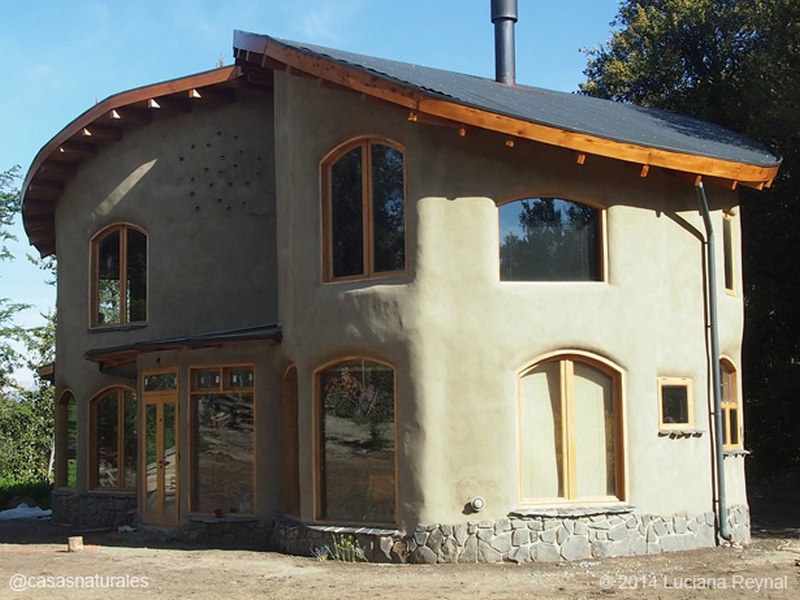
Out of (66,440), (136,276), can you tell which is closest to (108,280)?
(136,276)

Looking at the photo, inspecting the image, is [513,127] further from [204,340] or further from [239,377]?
[239,377]

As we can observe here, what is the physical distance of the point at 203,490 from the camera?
16.5m

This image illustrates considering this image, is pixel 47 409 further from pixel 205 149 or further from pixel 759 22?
pixel 759 22

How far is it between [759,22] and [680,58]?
3.81 m

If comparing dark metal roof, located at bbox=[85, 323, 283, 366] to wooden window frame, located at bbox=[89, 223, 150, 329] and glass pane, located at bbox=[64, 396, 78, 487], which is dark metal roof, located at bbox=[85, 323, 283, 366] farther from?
glass pane, located at bbox=[64, 396, 78, 487]

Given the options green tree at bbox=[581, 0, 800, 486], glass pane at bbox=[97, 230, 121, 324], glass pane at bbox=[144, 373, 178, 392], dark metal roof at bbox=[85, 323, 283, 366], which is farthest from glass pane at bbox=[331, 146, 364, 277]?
green tree at bbox=[581, 0, 800, 486]

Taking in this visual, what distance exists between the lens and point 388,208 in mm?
13953

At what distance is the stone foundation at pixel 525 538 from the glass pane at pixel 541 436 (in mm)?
375

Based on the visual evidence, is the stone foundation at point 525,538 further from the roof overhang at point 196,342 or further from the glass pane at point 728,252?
the glass pane at point 728,252

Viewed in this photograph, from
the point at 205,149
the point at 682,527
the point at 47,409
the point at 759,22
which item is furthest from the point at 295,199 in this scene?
the point at 47,409

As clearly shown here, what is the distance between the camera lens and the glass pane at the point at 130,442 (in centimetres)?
1950

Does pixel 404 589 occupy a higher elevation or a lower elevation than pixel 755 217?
lower

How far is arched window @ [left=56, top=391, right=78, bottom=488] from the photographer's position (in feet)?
69.3

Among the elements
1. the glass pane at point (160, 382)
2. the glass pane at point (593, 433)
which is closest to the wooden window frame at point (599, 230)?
the glass pane at point (593, 433)
